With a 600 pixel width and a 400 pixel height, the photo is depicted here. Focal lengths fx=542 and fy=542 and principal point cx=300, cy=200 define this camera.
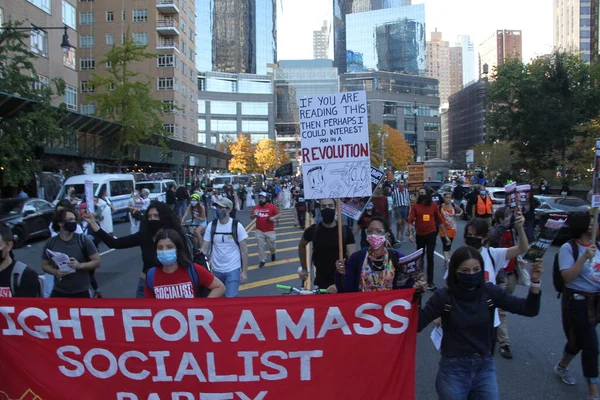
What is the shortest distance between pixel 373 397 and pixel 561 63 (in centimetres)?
3226

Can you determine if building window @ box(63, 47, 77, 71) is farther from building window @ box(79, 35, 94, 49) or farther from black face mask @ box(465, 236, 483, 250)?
black face mask @ box(465, 236, 483, 250)

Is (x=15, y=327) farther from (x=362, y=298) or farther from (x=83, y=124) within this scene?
(x=83, y=124)

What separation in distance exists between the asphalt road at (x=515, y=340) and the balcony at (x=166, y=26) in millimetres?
49054

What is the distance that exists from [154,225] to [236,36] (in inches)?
5633

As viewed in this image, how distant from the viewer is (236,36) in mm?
141375

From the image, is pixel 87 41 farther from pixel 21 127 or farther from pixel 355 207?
pixel 355 207

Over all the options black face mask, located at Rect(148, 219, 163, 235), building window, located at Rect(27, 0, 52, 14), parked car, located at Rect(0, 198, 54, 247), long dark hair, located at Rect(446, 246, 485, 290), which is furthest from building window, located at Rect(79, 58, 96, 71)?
long dark hair, located at Rect(446, 246, 485, 290)

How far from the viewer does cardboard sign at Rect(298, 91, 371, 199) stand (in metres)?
6.04

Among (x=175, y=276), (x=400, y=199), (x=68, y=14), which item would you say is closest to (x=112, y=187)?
(x=400, y=199)

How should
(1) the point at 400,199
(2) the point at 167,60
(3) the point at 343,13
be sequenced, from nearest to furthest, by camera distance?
(1) the point at 400,199 < (2) the point at 167,60 < (3) the point at 343,13

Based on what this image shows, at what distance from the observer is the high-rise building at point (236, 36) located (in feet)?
441

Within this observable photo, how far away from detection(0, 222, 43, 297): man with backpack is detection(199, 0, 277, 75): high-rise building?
135196mm

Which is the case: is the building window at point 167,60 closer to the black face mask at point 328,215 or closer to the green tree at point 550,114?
the green tree at point 550,114

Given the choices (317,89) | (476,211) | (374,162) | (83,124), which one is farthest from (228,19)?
(476,211)
